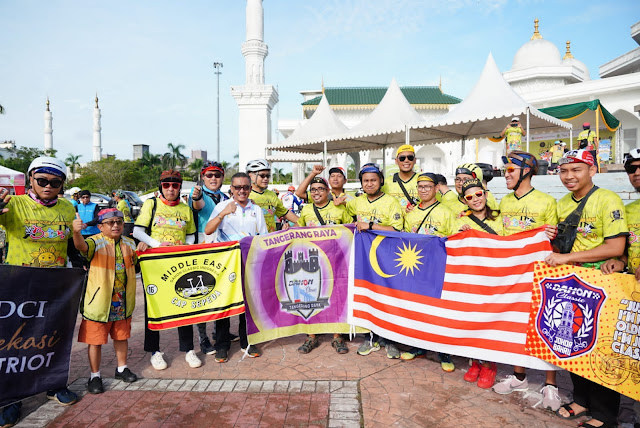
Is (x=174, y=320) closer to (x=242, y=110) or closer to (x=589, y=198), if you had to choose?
(x=589, y=198)

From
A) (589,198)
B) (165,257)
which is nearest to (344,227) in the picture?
(165,257)

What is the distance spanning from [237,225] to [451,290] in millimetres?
2521

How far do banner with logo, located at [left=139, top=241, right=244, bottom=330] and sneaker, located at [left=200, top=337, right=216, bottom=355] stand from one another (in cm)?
60

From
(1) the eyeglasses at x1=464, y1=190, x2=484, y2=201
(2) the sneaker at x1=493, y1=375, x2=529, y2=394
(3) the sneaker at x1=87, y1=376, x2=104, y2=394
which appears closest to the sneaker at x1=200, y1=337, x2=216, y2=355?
(3) the sneaker at x1=87, y1=376, x2=104, y2=394

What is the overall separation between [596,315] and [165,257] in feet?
13.3

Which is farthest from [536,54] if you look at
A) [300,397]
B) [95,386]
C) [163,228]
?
[95,386]

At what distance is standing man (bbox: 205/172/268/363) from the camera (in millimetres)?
4629

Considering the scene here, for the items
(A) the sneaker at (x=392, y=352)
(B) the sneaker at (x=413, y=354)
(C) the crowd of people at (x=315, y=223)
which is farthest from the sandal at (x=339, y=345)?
(B) the sneaker at (x=413, y=354)

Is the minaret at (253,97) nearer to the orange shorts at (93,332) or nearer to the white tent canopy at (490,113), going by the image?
the white tent canopy at (490,113)

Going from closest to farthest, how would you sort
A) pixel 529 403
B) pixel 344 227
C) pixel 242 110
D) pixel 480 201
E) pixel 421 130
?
pixel 529 403 < pixel 480 201 < pixel 344 227 < pixel 421 130 < pixel 242 110

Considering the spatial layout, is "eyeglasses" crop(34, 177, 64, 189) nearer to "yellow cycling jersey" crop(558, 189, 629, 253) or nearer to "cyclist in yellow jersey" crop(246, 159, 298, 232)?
"cyclist in yellow jersey" crop(246, 159, 298, 232)

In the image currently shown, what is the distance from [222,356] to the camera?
461cm

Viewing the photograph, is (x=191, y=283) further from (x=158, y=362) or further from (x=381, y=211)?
(x=381, y=211)

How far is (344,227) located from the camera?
4.91 m
